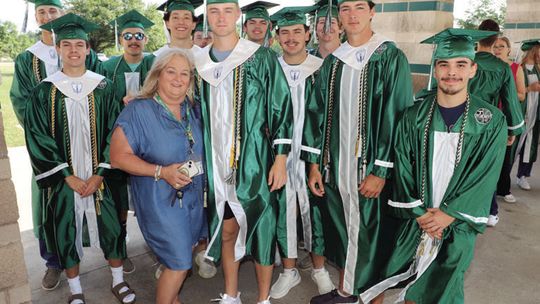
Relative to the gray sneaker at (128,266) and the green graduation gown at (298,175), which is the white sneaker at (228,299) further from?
the gray sneaker at (128,266)

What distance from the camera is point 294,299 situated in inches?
129

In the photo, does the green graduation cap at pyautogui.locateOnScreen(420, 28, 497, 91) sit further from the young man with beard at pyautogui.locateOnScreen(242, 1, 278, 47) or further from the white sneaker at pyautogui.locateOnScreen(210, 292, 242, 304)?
the white sneaker at pyautogui.locateOnScreen(210, 292, 242, 304)

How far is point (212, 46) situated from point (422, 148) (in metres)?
1.40

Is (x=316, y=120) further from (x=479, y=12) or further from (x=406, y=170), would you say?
(x=479, y=12)

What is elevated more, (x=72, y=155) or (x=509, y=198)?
(x=72, y=155)

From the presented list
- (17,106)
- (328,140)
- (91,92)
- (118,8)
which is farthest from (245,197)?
(118,8)

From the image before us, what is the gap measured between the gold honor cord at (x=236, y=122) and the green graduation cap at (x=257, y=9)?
102cm

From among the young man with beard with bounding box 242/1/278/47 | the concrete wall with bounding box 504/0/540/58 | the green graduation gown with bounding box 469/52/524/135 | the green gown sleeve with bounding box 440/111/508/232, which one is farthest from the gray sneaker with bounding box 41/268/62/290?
the concrete wall with bounding box 504/0/540/58

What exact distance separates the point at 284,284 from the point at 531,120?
4.31 metres

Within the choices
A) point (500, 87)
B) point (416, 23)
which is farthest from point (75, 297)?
point (416, 23)

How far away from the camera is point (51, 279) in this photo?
132 inches

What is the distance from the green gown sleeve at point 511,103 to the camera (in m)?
3.99

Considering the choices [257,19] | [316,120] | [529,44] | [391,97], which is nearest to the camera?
[391,97]

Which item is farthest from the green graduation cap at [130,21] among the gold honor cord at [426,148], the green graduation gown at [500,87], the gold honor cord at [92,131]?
the green graduation gown at [500,87]
